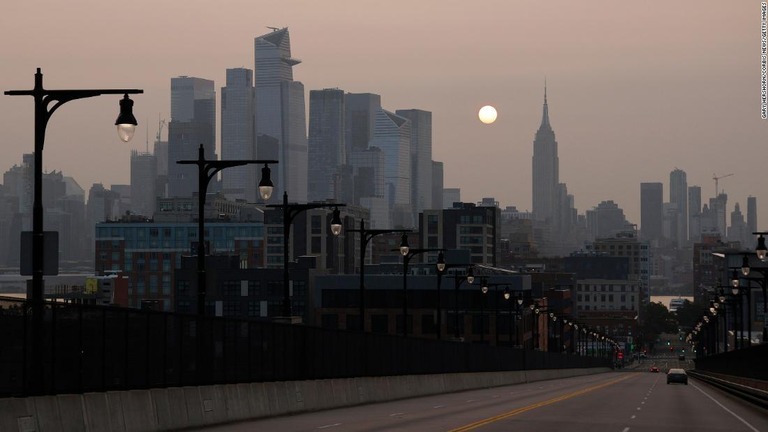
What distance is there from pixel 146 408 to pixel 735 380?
201 ft

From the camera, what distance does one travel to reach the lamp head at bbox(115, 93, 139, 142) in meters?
25.7

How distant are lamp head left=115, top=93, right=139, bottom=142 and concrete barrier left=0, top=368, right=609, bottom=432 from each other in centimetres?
502

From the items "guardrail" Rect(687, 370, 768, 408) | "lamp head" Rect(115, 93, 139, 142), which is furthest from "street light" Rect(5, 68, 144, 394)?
"guardrail" Rect(687, 370, 768, 408)

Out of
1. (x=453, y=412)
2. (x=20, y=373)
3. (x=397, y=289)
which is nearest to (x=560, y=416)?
(x=453, y=412)

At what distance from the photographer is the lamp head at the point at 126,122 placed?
2567 cm

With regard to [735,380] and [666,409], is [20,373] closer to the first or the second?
[666,409]

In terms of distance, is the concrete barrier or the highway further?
the highway

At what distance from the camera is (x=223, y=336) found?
37875mm

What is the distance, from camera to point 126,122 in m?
25.8

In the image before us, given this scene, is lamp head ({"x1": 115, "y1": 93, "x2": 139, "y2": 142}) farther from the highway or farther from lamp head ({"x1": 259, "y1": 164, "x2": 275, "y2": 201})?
lamp head ({"x1": 259, "y1": 164, "x2": 275, "y2": 201})

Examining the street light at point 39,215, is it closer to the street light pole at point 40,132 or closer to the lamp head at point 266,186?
the street light pole at point 40,132

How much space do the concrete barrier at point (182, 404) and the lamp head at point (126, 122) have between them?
5025mm

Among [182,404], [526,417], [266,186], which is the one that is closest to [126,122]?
[182,404]

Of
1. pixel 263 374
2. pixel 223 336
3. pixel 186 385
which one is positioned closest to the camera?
pixel 186 385
